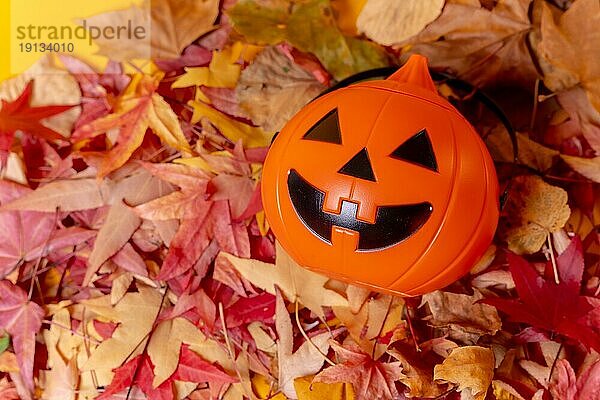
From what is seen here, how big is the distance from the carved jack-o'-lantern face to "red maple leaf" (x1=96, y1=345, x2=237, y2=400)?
20 centimetres

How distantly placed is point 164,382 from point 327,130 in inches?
14.1

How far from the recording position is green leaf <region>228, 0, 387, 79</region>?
2.87 ft

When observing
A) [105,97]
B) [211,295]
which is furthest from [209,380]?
[105,97]

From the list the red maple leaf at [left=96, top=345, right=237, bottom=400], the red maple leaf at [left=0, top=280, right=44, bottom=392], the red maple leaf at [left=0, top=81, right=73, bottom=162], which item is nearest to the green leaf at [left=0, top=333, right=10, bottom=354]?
the red maple leaf at [left=0, top=280, right=44, bottom=392]

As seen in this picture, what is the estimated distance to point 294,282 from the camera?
0.80 metres

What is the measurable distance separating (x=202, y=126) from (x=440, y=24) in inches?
12.8

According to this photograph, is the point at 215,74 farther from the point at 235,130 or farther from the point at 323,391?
the point at 323,391

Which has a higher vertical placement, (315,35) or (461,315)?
(315,35)

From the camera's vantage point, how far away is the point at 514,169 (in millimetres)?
770

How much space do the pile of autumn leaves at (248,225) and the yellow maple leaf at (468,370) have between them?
0.6 inches

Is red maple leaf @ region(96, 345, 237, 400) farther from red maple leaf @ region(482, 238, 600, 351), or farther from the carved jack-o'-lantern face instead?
red maple leaf @ region(482, 238, 600, 351)

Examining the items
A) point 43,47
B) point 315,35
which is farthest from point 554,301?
point 43,47

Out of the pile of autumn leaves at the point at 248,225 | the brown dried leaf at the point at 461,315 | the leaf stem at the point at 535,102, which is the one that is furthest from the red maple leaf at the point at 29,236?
the leaf stem at the point at 535,102

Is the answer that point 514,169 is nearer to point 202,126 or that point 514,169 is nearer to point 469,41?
point 469,41
